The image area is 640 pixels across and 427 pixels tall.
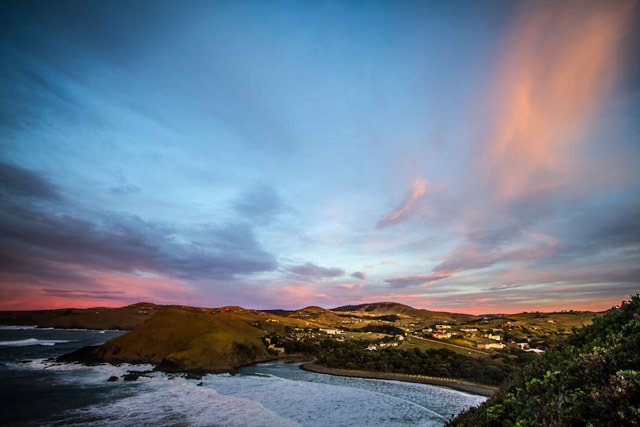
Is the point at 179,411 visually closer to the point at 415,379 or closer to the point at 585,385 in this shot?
the point at 585,385

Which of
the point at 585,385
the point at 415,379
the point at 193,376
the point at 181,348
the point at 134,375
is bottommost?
the point at 415,379

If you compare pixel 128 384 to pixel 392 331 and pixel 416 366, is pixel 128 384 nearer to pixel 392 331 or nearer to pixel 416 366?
pixel 416 366

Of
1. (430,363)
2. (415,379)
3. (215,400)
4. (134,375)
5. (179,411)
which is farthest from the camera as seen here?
(430,363)

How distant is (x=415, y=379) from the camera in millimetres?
54719

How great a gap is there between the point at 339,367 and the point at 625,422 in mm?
69483

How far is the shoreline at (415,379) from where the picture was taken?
47.7m

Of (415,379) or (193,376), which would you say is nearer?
(193,376)

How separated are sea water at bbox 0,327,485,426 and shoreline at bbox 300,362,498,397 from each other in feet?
10.5

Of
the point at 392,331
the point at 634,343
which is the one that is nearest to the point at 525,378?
the point at 634,343

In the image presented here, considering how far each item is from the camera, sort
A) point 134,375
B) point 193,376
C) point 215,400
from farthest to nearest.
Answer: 1. point 193,376
2. point 134,375
3. point 215,400

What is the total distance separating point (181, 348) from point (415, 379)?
53877 mm

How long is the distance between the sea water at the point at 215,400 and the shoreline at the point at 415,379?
3209mm

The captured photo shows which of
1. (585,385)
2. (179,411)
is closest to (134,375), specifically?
(179,411)

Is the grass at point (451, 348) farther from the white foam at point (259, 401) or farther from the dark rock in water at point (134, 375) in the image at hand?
the dark rock in water at point (134, 375)
